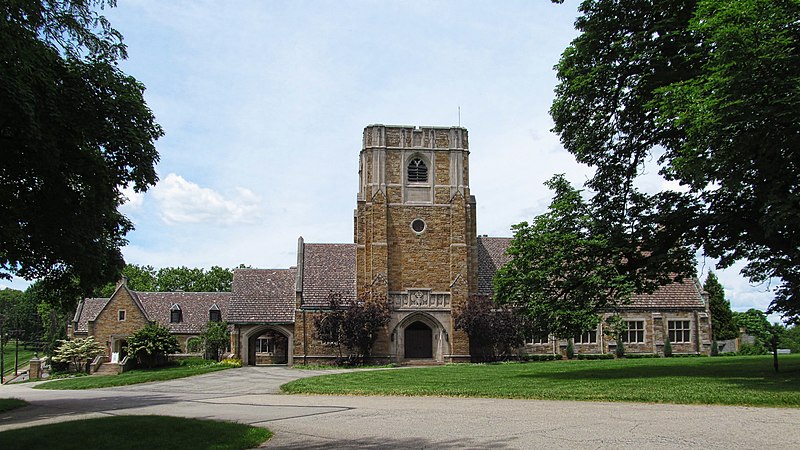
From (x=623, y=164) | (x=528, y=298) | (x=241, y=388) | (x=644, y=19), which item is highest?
(x=644, y=19)

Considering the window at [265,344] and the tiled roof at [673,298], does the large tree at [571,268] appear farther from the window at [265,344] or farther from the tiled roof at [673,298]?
the window at [265,344]

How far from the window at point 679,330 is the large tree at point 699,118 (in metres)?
23.9

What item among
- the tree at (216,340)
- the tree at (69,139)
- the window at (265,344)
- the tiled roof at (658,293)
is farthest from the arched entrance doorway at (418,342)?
the tree at (69,139)

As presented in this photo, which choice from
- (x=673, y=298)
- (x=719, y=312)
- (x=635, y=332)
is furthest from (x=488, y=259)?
(x=719, y=312)

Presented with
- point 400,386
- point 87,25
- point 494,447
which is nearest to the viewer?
point 494,447

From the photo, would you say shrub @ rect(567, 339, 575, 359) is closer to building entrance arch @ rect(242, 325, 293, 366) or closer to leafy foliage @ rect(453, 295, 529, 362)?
leafy foliage @ rect(453, 295, 529, 362)

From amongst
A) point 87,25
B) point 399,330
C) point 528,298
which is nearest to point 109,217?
point 87,25

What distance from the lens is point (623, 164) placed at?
2323 centimetres

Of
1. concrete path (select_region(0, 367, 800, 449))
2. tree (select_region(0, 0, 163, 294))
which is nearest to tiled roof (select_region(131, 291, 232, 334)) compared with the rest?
concrete path (select_region(0, 367, 800, 449))

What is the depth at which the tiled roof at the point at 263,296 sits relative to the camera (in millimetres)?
43656

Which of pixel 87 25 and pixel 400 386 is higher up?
pixel 87 25

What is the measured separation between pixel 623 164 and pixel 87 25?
1664 cm

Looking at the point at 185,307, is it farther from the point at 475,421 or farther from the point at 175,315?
the point at 475,421

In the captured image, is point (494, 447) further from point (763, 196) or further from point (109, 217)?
point (763, 196)
